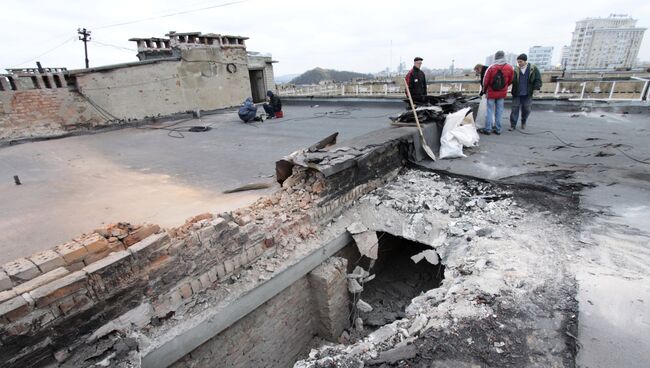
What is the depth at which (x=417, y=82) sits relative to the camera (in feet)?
22.5

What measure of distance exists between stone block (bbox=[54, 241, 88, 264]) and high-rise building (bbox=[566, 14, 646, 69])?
298ft

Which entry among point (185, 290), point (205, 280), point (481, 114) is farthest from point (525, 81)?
point (185, 290)

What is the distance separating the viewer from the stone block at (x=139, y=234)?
276 cm

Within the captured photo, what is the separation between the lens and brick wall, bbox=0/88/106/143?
9.17 m

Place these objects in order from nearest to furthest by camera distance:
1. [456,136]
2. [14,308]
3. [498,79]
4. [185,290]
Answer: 1. [14,308]
2. [185,290]
3. [456,136]
4. [498,79]

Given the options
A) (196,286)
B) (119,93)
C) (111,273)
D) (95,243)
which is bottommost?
(196,286)

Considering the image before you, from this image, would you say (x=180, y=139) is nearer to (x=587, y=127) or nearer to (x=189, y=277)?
(x=189, y=277)

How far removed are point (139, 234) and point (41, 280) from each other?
714mm

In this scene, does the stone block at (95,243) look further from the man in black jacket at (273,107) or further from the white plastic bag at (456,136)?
A: the man in black jacket at (273,107)

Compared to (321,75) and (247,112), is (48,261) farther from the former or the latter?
(321,75)

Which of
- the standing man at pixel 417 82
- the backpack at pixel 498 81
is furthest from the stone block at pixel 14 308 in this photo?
the backpack at pixel 498 81

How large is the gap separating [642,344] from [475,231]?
1730mm

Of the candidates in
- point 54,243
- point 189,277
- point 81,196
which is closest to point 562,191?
point 189,277

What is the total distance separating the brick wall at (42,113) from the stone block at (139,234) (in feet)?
32.9
